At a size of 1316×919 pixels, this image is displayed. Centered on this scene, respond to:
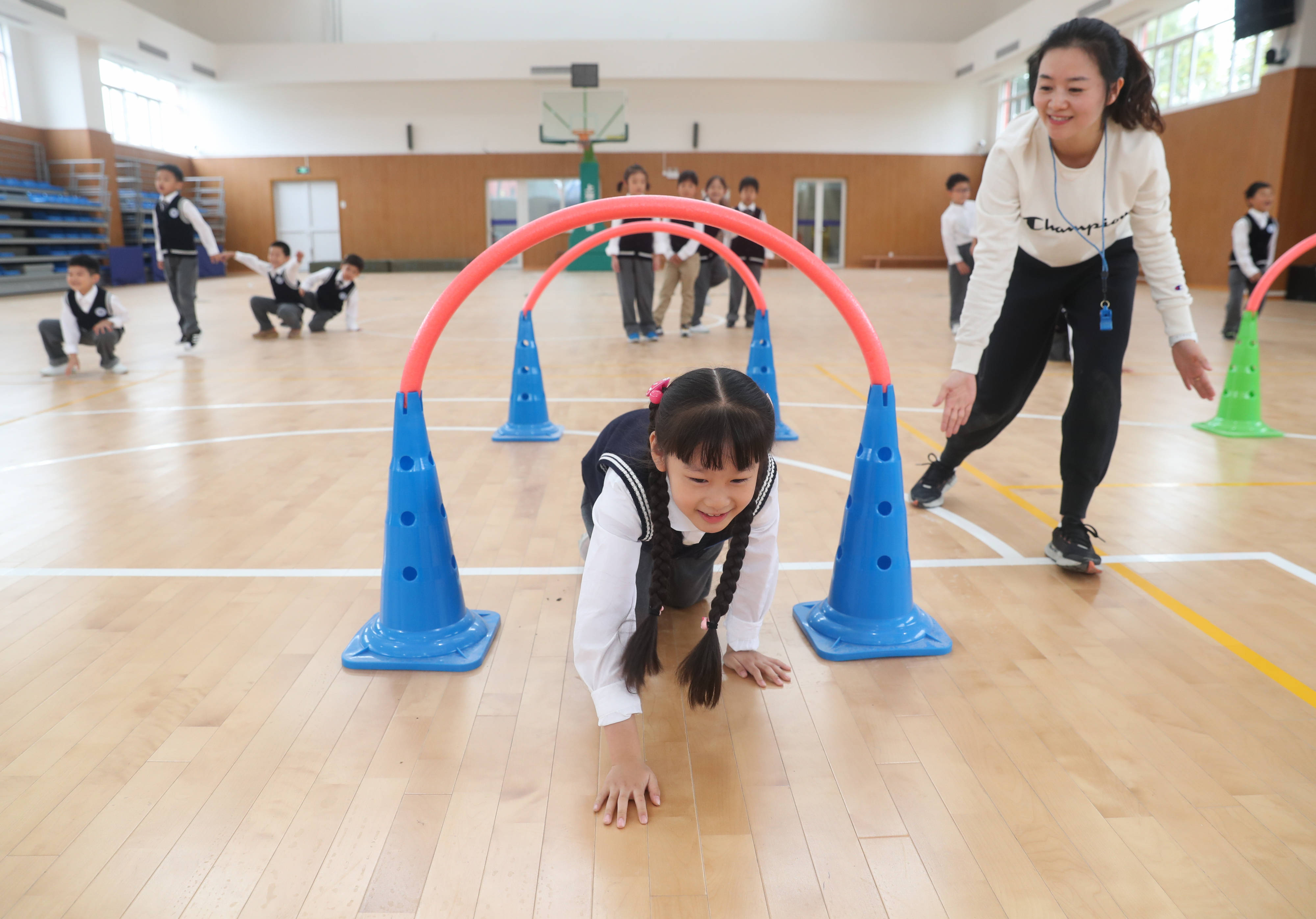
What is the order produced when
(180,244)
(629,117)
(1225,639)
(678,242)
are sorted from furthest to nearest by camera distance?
(629,117)
(678,242)
(180,244)
(1225,639)

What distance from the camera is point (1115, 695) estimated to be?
213 cm

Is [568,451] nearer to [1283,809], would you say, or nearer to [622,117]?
[1283,809]

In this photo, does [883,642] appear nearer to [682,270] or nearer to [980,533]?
[980,533]

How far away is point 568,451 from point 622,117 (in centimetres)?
2018

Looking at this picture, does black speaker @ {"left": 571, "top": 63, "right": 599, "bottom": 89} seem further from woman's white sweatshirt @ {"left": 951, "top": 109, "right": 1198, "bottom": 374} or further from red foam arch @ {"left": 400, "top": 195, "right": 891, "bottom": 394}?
red foam arch @ {"left": 400, "top": 195, "right": 891, "bottom": 394}

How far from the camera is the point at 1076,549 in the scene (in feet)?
9.50

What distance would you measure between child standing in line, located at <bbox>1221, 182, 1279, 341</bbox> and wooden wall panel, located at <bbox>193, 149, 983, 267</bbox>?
15.8 m

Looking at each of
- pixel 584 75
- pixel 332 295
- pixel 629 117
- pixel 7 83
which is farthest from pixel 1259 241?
pixel 7 83

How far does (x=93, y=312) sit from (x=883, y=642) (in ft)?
22.8

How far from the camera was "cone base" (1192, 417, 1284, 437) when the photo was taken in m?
4.79

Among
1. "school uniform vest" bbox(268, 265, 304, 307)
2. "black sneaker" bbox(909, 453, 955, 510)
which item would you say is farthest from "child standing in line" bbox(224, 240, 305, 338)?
"black sneaker" bbox(909, 453, 955, 510)

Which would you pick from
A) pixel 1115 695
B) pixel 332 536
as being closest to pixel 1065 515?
pixel 1115 695

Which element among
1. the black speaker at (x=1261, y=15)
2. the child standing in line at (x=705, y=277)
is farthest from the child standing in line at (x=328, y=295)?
the black speaker at (x=1261, y=15)

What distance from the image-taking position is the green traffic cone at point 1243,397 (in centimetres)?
476
